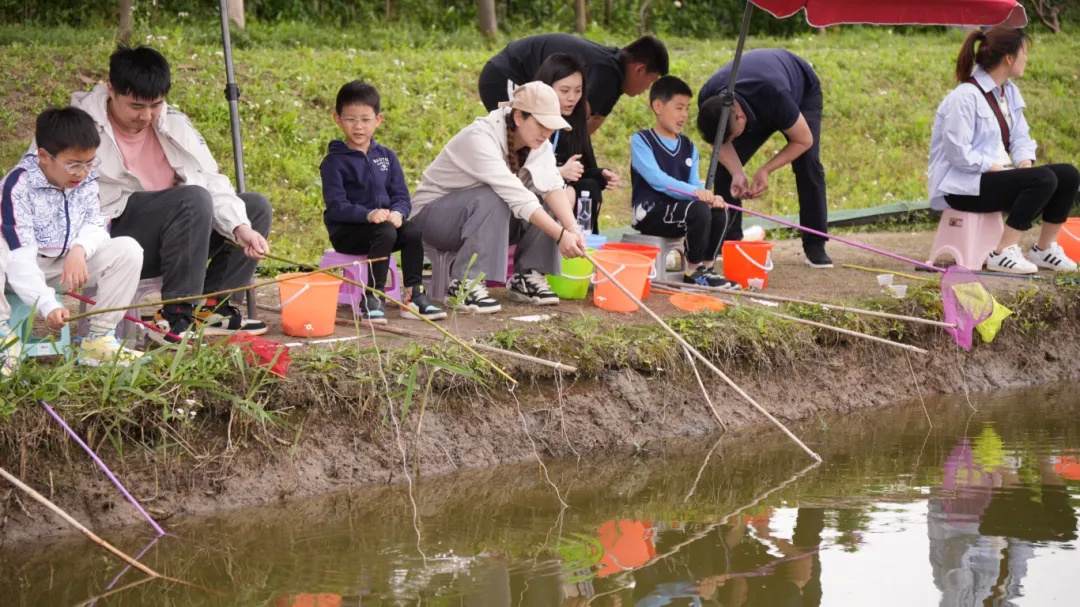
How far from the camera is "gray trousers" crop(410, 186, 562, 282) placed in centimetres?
510

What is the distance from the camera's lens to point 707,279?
237 inches

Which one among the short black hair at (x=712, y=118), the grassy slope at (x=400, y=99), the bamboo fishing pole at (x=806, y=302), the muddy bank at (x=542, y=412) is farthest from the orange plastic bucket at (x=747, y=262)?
the grassy slope at (x=400, y=99)

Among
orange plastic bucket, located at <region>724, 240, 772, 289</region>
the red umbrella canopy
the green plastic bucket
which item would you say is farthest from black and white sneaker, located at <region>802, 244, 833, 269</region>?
the green plastic bucket

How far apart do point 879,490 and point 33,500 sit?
2.66 metres

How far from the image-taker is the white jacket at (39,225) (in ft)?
12.6

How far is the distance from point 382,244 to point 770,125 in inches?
95.4

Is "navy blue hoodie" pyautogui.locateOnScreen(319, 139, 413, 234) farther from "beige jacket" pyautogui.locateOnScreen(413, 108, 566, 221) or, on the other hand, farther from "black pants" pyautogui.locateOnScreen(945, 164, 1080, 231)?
"black pants" pyautogui.locateOnScreen(945, 164, 1080, 231)

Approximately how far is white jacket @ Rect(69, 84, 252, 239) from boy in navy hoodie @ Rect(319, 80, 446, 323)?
1.27ft

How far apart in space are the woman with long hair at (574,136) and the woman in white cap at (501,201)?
0.51ft

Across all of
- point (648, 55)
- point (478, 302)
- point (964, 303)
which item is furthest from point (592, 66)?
point (964, 303)

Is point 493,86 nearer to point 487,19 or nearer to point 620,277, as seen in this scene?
point 620,277

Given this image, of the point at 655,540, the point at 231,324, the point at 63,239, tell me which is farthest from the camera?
the point at 231,324

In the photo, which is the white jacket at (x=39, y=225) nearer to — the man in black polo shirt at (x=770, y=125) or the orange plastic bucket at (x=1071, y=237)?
the man in black polo shirt at (x=770, y=125)

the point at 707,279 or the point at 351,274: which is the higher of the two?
the point at 351,274
